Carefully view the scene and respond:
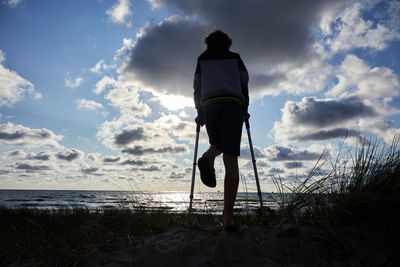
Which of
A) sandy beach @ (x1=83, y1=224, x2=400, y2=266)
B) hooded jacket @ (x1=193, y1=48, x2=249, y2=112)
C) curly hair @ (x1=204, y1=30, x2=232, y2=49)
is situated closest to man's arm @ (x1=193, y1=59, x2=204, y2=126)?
hooded jacket @ (x1=193, y1=48, x2=249, y2=112)

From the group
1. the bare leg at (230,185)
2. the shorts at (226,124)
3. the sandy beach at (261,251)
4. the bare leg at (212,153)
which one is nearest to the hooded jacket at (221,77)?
the shorts at (226,124)

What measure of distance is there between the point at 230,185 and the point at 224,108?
997mm

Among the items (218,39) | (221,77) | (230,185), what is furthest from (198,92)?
(230,185)

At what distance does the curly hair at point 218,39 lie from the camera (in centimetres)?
367

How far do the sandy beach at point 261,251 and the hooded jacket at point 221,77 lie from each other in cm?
173

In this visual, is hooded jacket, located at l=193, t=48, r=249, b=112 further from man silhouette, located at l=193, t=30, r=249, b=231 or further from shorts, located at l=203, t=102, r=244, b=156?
shorts, located at l=203, t=102, r=244, b=156

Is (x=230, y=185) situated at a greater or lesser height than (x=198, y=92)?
lesser

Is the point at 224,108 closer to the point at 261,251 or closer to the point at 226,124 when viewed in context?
the point at 226,124

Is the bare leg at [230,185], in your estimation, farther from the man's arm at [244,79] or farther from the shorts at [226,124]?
the man's arm at [244,79]

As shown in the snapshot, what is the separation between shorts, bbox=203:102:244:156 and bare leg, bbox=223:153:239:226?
0.46ft

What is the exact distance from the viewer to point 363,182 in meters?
2.91

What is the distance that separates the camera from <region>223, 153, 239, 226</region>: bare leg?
9.80 feet

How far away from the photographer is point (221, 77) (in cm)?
333

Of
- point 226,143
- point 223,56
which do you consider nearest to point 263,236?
point 226,143
